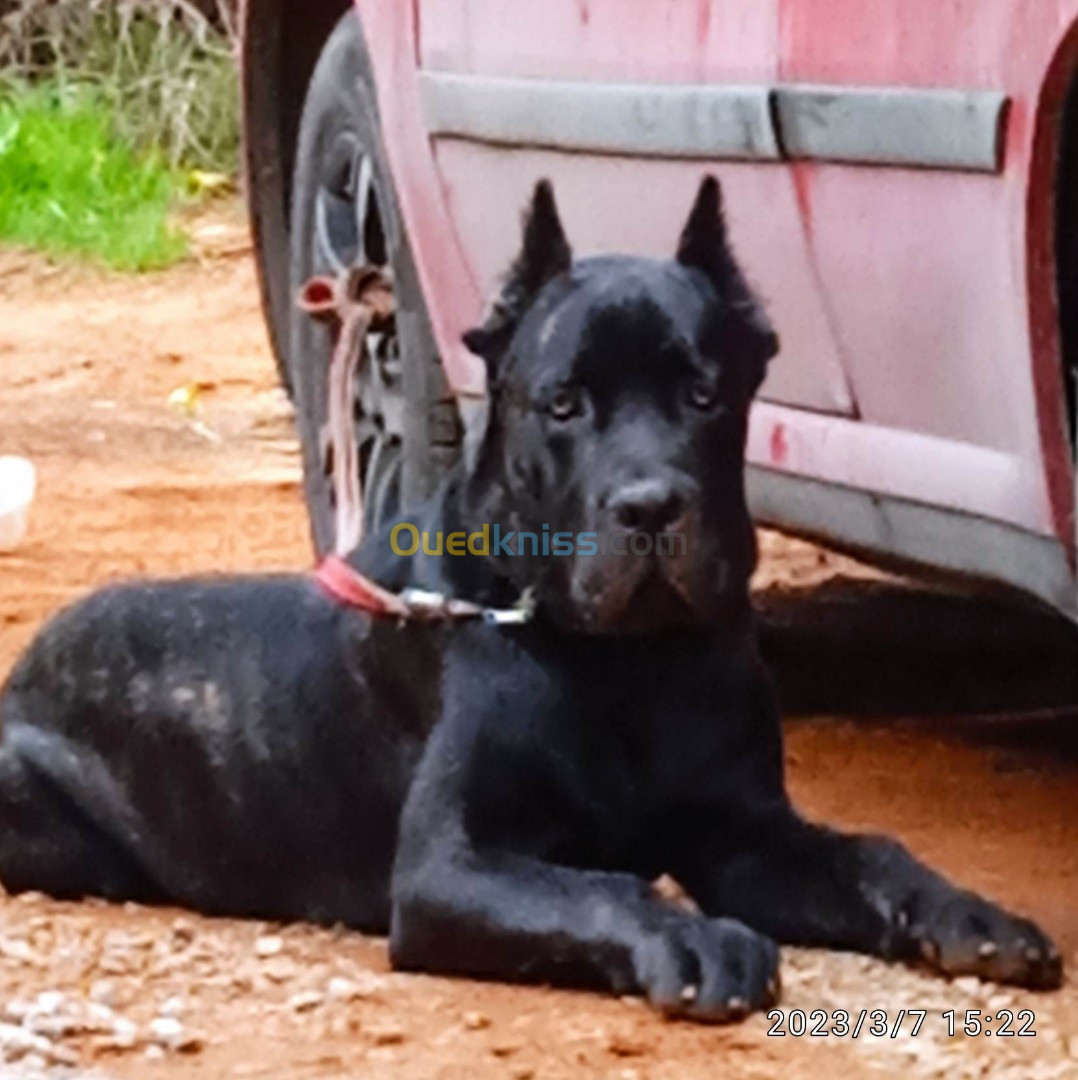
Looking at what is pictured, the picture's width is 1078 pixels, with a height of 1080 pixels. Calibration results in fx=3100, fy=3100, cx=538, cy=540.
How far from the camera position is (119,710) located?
409 cm

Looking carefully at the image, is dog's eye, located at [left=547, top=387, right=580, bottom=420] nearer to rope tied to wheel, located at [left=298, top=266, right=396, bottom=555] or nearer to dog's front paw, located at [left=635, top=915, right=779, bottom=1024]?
dog's front paw, located at [left=635, top=915, right=779, bottom=1024]

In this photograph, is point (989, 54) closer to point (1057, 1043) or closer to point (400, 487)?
point (1057, 1043)

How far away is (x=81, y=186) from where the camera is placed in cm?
1294

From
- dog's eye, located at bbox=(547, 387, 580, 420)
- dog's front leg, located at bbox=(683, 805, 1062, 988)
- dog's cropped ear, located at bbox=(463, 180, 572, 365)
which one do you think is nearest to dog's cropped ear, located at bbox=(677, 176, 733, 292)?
dog's cropped ear, located at bbox=(463, 180, 572, 365)

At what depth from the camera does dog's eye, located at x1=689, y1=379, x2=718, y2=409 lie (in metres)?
3.59

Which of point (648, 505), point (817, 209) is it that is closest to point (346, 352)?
point (817, 209)

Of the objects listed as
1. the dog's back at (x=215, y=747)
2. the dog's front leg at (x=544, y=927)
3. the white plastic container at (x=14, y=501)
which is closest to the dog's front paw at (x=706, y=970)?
the dog's front leg at (x=544, y=927)

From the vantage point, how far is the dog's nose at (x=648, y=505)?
11.4 feet

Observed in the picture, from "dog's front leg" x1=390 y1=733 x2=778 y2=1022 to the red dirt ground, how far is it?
0.04 m

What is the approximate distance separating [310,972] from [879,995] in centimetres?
68

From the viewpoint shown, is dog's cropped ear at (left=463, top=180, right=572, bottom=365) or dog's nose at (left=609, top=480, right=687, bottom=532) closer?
dog's nose at (left=609, top=480, right=687, bottom=532)

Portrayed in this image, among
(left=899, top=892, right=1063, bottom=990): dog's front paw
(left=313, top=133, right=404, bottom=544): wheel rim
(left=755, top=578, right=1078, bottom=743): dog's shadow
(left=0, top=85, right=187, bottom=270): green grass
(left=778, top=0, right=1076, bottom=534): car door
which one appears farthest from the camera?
(left=0, top=85, right=187, bottom=270): green grass

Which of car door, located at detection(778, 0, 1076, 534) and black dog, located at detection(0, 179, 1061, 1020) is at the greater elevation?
car door, located at detection(778, 0, 1076, 534)

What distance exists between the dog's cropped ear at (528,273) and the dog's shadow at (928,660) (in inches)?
67.4
